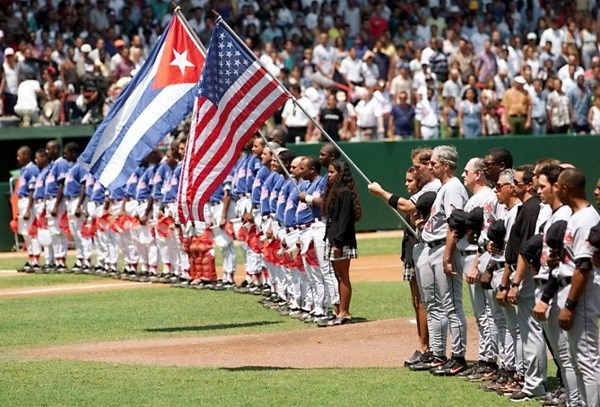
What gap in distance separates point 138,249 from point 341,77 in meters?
10.6

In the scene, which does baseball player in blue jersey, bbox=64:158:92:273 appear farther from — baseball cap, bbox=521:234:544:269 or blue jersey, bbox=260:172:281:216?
baseball cap, bbox=521:234:544:269

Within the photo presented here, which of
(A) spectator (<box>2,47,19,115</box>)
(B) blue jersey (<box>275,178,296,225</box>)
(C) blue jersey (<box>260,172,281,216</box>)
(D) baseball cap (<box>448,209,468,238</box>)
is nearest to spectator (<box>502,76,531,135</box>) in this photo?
(A) spectator (<box>2,47,19,115</box>)

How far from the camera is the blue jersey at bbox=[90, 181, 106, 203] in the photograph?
79.2 feet

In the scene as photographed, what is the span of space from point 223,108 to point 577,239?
622 centimetres

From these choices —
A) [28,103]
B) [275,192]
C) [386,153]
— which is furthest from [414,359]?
[28,103]

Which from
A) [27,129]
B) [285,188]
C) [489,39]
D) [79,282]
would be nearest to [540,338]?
[285,188]

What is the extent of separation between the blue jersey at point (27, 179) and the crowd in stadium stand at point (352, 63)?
14.3ft

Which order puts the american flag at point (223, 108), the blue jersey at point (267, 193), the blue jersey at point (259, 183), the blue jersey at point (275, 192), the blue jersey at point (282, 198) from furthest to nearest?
1. the blue jersey at point (259, 183)
2. the blue jersey at point (267, 193)
3. the blue jersey at point (275, 192)
4. the blue jersey at point (282, 198)
5. the american flag at point (223, 108)

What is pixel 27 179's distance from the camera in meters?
24.9

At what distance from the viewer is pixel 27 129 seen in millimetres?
29531

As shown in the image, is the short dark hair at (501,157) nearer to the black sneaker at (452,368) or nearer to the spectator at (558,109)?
the black sneaker at (452,368)

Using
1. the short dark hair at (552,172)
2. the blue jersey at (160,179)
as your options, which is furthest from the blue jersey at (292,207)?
the short dark hair at (552,172)

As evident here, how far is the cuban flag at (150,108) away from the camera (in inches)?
640

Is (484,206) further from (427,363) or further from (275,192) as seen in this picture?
(275,192)
